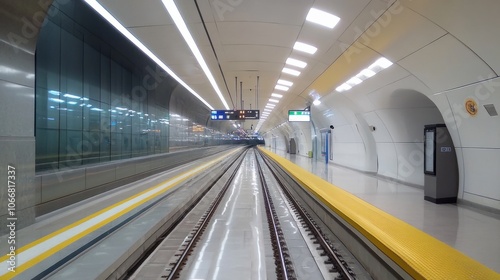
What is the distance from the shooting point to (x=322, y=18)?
6.48 m


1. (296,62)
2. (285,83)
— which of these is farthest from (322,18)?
(285,83)

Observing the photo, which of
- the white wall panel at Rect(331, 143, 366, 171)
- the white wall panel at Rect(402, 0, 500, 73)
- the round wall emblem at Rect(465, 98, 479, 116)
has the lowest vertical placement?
the white wall panel at Rect(331, 143, 366, 171)

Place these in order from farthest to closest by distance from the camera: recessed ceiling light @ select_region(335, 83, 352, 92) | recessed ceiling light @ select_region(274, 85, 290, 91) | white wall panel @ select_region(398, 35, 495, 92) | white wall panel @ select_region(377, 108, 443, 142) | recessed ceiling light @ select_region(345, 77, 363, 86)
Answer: recessed ceiling light @ select_region(274, 85, 290, 91) → recessed ceiling light @ select_region(335, 83, 352, 92) → recessed ceiling light @ select_region(345, 77, 363, 86) → white wall panel @ select_region(377, 108, 443, 142) → white wall panel @ select_region(398, 35, 495, 92)

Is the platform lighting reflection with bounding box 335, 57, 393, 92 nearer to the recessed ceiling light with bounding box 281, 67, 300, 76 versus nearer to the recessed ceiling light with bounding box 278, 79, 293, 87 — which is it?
the recessed ceiling light with bounding box 281, 67, 300, 76

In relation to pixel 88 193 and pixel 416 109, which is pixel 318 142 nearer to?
pixel 416 109

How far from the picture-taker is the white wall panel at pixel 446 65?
17.1 ft

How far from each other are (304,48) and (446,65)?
12.6 ft

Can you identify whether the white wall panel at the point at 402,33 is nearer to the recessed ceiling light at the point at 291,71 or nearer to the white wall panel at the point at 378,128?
the white wall panel at the point at 378,128

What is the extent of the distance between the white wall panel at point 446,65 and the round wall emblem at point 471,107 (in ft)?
1.31

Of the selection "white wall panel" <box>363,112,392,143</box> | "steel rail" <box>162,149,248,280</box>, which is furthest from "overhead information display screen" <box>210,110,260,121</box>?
"steel rail" <box>162,149,248,280</box>

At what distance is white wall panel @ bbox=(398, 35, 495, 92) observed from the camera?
17.1 feet

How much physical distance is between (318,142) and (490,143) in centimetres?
1611

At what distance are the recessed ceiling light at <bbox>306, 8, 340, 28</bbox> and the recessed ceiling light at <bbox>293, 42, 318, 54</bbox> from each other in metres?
1.55

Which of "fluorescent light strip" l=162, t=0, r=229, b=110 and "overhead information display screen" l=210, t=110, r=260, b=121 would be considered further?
"overhead information display screen" l=210, t=110, r=260, b=121
